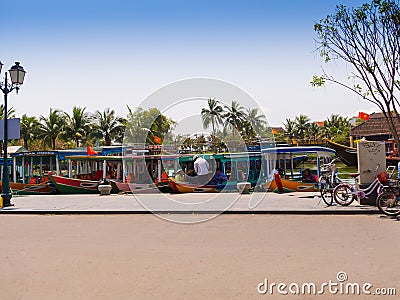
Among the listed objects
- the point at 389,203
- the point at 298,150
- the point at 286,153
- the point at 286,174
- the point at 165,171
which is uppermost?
the point at 298,150

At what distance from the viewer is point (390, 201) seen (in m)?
11.5

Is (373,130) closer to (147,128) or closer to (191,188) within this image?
(147,128)

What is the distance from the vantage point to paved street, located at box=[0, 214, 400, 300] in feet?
18.0

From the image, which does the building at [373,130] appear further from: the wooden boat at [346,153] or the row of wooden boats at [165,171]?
the row of wooden boats at [165,171]

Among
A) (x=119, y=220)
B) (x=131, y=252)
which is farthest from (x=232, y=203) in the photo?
(x=131, y=252)

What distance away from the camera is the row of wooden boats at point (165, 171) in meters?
21.1

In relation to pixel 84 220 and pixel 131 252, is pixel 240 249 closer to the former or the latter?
pixel 131 252

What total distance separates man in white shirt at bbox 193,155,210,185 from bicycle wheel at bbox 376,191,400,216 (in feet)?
33.4

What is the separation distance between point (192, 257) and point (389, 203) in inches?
261

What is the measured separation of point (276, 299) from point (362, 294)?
Result: 3.23ft

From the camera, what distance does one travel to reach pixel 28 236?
31.8 ft

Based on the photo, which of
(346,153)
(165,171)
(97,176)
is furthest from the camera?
(346,153)

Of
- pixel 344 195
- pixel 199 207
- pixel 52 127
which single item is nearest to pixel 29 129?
pixel 52 127

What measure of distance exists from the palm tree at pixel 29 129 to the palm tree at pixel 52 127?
0.77 metres
